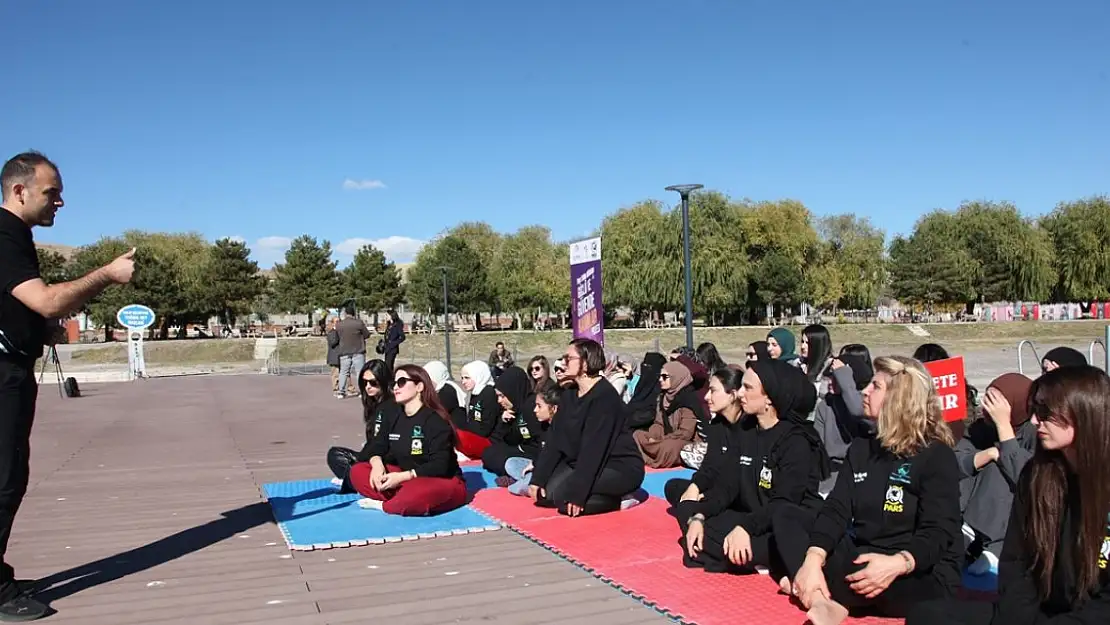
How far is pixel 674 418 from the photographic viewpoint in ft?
31.1

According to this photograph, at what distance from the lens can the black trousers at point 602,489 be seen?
6742mm

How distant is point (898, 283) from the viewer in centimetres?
6588

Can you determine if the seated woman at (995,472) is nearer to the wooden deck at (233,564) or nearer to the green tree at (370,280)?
the wooden deck at (233,564)

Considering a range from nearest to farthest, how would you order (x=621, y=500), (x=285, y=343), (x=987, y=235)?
(x=621, y=500), (x=285, y=343), (x=987, y=235)

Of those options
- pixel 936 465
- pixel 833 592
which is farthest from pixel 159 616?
pixel 936 465

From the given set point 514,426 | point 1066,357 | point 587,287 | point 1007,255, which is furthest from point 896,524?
point 1007,255

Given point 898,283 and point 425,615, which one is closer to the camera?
point 425,615

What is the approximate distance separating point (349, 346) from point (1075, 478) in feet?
55.2

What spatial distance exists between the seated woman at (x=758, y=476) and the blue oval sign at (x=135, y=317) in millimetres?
27201

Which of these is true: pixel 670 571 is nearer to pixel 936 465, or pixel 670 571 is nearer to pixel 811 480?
pixel 811 480

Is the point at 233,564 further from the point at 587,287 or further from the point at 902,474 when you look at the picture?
the point at 587,287

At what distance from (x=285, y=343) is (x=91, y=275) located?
4436 centimetres

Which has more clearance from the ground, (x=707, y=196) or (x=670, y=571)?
(x=707, y=196)

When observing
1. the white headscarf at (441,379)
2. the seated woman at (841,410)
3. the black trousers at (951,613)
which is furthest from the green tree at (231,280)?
the black trousers at (951,613)
